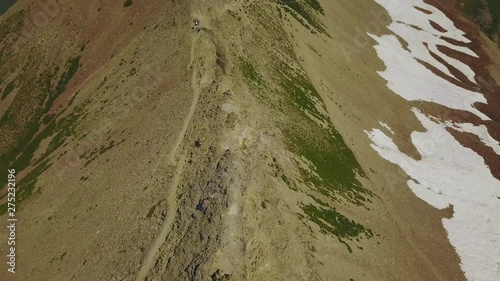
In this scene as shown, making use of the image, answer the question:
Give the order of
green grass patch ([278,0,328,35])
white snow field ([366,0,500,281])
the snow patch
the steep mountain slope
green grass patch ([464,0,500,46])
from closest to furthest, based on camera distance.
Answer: the steep mountain slope → white snow field ([366,0,500,281]) → the snow patch → green grass patch ([278,0,328,35]) → green grass patch ([464,0,500,46])

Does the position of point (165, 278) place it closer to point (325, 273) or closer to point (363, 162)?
point (325, 273)

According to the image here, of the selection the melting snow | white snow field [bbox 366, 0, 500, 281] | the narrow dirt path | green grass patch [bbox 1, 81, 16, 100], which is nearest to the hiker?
the narrow dirt path

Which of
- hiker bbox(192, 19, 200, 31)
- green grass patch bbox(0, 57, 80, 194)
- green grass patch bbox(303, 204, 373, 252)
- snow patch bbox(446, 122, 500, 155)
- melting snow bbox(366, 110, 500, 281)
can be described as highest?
green grass patch bbox(0, 57, 80, 194)

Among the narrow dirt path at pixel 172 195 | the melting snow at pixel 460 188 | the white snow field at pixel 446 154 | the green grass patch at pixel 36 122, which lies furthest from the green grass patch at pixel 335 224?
the green grass patch at pixel 36 122

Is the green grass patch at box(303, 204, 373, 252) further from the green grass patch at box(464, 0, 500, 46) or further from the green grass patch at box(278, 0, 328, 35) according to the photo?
the green grass patch at box(464, 0, 500, 46)

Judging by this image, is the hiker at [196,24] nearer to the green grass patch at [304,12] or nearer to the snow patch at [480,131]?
the green grass patch at [304,12]

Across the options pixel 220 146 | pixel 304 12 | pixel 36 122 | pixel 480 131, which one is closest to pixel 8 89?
pixel 36 122

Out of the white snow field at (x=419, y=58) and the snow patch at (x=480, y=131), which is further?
the white snow field at (x=419, y=58)
